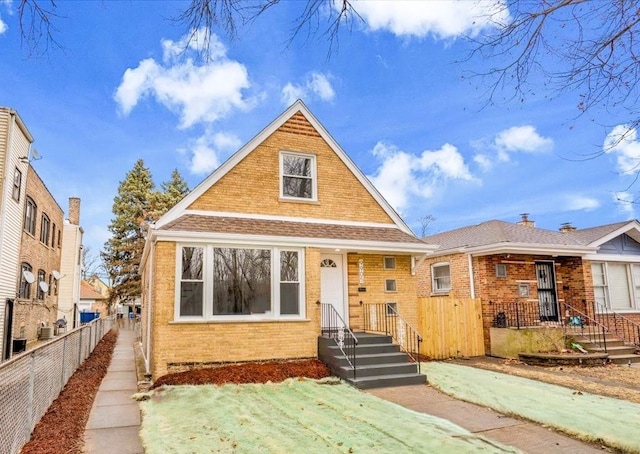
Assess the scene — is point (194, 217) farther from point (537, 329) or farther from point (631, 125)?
point (537, 329)

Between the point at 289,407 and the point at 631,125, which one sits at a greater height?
the point at 631,125

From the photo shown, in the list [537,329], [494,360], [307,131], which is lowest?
[494,360]

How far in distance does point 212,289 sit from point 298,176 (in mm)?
4084

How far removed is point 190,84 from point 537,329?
12301 mm

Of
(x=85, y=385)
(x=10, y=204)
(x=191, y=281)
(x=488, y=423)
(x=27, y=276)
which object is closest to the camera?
(x=488, y=423)

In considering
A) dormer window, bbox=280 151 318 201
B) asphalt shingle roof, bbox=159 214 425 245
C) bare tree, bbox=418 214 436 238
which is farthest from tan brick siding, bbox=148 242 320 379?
bare tree, bbox=418 214 436 238

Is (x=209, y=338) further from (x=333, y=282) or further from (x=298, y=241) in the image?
(x=333, y=282)

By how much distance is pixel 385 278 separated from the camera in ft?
40.8

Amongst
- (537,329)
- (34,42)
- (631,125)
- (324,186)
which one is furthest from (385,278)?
(34,42)

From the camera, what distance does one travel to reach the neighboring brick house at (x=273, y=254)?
980cm

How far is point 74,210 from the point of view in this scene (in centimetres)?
3094

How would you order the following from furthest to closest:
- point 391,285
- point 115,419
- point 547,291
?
point 547,291, point 391,285, point 115,419

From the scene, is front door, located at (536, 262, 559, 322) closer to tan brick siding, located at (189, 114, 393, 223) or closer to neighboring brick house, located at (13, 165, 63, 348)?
tan brick siding, located at (189, 114, 393, 223)

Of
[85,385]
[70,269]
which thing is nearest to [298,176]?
A: [85,385]
